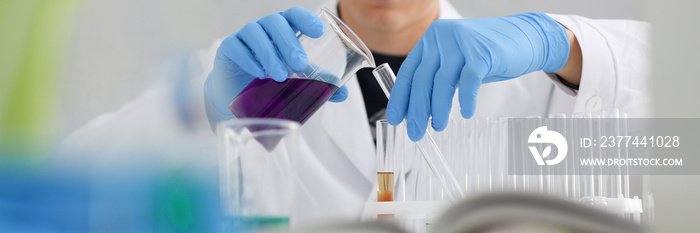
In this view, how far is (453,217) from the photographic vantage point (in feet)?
0.85

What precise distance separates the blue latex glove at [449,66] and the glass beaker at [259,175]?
0.54m

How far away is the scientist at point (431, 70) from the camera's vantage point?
95cm

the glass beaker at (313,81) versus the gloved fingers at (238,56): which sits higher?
the gloved fingers at (238,56)

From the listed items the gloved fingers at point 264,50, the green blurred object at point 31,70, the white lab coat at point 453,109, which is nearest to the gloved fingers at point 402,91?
the gloved fingers at point 264,50

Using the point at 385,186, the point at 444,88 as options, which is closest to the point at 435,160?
the point at 385,186

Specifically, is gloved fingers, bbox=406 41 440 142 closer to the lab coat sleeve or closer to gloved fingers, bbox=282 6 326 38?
gloved fingers, bbox=282 6 326 38

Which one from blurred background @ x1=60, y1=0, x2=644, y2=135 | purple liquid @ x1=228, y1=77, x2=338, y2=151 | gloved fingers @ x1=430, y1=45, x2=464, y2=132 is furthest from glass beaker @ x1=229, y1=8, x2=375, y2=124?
blurred background @ x1=60, y1=0, x2=644, y2=135

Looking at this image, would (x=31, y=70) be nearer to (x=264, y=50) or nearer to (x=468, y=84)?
(x=264, y=50)

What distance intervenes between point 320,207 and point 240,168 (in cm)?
112

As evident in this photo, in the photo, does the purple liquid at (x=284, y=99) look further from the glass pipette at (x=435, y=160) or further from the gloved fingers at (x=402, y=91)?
the gloved fingers at (x=402, y=91)

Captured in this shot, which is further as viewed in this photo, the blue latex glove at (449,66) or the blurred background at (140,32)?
the blurred background at (140,32)

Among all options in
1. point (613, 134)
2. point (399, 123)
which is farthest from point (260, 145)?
point (613, 134)

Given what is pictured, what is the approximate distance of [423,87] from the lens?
97cm

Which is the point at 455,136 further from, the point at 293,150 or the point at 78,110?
the point at 78,110
